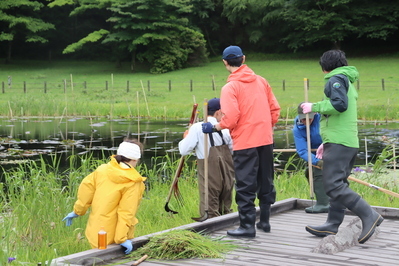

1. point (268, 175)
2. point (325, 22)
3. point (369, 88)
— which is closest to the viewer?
point (268, 175)

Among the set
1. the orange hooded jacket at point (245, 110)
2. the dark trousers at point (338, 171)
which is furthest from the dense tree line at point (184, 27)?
the dark trousers at point (338, 171)

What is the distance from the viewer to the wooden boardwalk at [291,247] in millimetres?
5156

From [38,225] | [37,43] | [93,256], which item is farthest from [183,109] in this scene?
[37,43]

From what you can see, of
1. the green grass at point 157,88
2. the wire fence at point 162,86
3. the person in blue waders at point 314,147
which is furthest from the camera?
the wire fence at point 162,86

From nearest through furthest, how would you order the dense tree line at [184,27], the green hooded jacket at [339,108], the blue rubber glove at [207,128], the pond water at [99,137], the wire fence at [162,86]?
the green hooded jacket at [339,108], the blue rubber glove at [207,128], the pond water at [99,137], the wire fence at [162,86], the dense tree line at [184,27]

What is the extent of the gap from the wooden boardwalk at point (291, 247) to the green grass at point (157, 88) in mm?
12532

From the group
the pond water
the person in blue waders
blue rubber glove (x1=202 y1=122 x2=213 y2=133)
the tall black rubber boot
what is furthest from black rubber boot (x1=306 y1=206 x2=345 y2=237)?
the pond water

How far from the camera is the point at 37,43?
5506cm

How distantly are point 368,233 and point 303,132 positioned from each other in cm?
163

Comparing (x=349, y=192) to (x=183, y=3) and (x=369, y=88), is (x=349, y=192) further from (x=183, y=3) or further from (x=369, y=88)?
(x=183, y=3)

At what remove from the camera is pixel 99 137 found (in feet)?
66.9

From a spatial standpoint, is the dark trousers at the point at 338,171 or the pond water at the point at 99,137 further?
the pond water at the point at 99,137

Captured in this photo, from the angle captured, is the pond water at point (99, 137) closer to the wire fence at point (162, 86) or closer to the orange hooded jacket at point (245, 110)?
the orange hooded jacket at point (245, 110)

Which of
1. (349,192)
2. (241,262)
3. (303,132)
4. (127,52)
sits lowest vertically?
(241,262)
